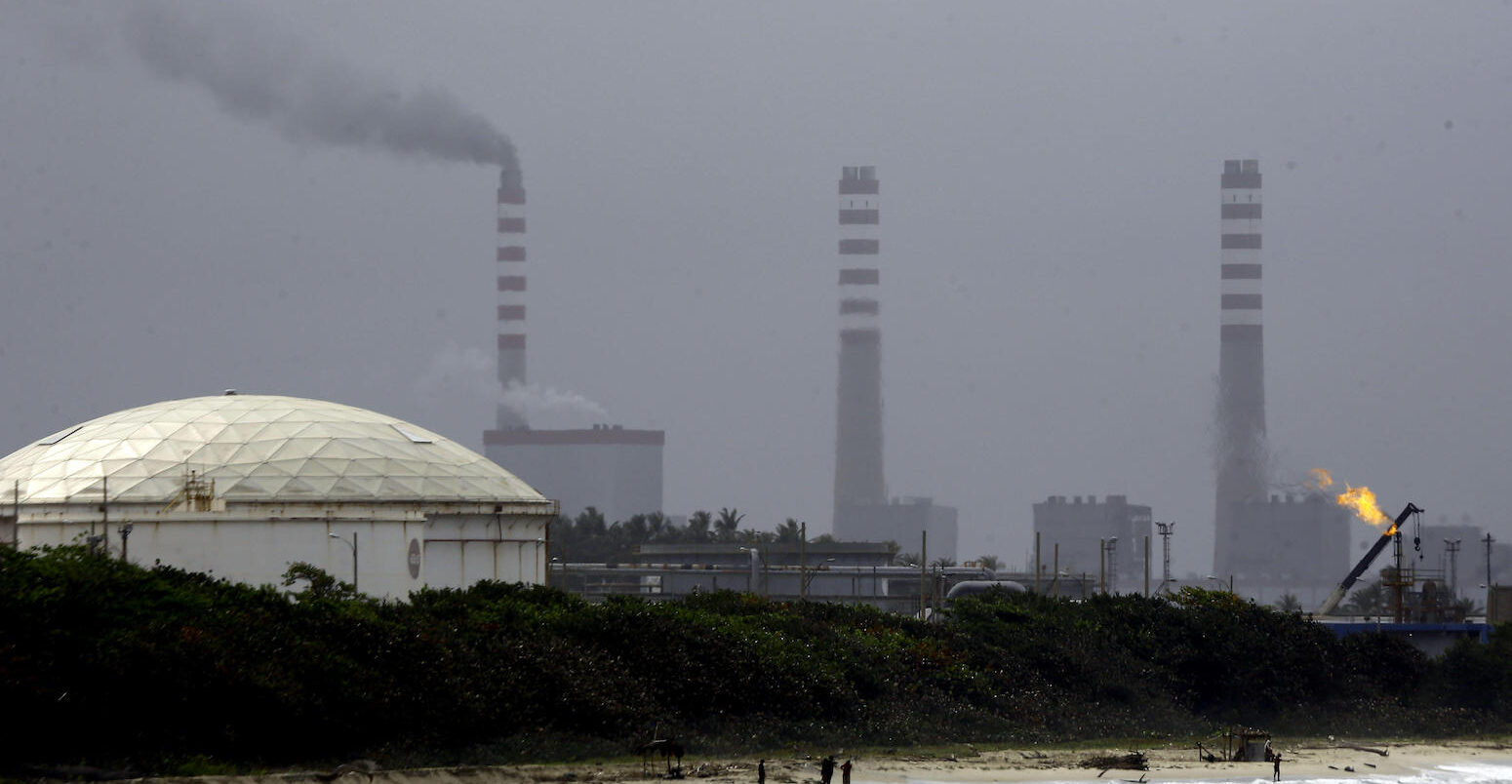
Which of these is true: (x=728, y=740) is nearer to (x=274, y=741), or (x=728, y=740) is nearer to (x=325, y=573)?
(x=274, y=741)

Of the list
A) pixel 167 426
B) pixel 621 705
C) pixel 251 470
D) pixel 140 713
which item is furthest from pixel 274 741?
pixel 167 426

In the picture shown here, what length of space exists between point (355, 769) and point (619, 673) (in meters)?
10.5

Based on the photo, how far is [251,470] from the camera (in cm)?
5484

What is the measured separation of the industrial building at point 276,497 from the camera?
158ft

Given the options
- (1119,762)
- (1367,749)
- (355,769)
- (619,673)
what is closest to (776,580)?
(1367,749)

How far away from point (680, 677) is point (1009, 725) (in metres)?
8.89

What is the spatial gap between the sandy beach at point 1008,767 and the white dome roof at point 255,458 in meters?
20.0

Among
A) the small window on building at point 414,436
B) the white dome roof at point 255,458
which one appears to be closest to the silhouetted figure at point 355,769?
the white dome roof at point 255,458

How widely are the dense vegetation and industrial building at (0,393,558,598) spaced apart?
195 centimetres

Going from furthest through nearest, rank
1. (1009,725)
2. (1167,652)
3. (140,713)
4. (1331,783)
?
(1167,652) < (1009,725) < (1331,783) < (140,713)

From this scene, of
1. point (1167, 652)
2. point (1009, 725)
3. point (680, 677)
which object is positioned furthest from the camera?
point (1167, 652)

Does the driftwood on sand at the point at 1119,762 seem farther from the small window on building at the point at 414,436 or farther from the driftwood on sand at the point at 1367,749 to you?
the small window on building at the point at 414,436

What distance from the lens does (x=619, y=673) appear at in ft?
142

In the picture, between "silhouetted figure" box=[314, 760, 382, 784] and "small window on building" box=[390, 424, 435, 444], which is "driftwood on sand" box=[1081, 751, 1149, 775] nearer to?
"silhouetted figure" box=[314, 760, 382, 784]
